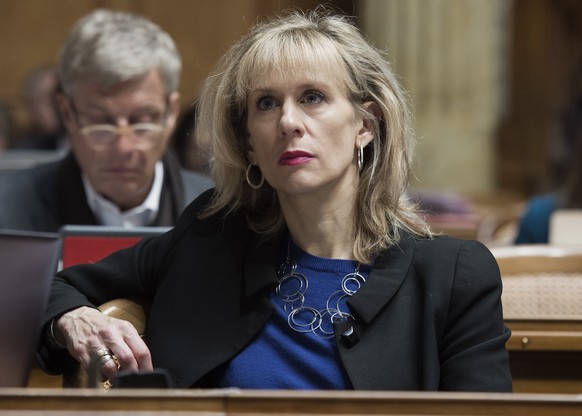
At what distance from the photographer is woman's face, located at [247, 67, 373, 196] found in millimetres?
2162

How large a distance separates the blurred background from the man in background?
15.9 feet

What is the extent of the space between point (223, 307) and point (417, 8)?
6508mm

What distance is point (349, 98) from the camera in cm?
222

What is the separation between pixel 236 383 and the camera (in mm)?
2090

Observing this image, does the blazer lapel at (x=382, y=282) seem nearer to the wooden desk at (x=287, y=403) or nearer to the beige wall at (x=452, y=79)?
the wooden desk at (x=287, y=403)

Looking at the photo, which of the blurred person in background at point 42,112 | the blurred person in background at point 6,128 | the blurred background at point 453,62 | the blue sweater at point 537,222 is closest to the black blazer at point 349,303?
the blue sweater at point 537,222

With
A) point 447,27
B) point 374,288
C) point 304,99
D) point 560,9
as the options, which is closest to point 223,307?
point 374,288

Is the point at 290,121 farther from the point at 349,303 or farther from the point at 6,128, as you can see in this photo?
the point at 6,128

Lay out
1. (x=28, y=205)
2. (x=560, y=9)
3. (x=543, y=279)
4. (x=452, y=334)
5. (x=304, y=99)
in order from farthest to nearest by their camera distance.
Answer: (x=560, y=9), (x=28, y=205), (x=543, y=279), (x=304, y=99), (x=452, y=334)

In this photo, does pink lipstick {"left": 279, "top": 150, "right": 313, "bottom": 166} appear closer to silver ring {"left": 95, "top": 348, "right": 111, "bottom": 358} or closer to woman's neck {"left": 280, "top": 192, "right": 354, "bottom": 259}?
woman's neck {"left": 280, "top": 192, "right": 354, "bottom": 259}

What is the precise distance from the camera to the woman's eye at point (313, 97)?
2.18 metres

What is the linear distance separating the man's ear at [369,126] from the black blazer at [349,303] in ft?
0.74

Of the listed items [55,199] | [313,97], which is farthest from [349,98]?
[55,199]

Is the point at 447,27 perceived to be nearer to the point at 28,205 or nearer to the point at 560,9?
the point at 560,9
